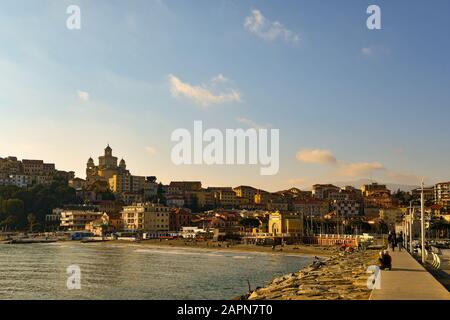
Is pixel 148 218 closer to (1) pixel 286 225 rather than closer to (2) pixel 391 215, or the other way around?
(1) pixel 286 225

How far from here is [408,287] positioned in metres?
13.1

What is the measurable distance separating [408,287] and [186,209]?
11984cm

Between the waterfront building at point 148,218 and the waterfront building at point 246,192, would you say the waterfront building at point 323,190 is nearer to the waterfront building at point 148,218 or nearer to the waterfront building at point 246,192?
the waterfront building at point 246,192

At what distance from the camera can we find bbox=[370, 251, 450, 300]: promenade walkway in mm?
11454

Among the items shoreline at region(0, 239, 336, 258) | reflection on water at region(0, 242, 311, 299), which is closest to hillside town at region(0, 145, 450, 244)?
shoreline at region(0, 239, 336, 258)

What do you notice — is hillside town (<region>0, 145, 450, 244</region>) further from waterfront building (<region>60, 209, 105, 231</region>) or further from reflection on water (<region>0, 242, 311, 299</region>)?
reflection on water (<region>0, 242, 311, 299</region>)

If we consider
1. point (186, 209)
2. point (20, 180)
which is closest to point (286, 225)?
point (186, 209)

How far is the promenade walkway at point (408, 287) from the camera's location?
1145 centimetres

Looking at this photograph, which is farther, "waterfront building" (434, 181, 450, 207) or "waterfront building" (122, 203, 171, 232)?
"waterfront building" (434, 181, 450, 207)

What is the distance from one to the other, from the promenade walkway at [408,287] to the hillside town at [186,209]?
67335 millimetres

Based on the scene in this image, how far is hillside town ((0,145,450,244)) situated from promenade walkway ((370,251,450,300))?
67.3 meters

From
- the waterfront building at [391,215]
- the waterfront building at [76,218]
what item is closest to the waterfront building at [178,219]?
the waterfront building at [76,218]
